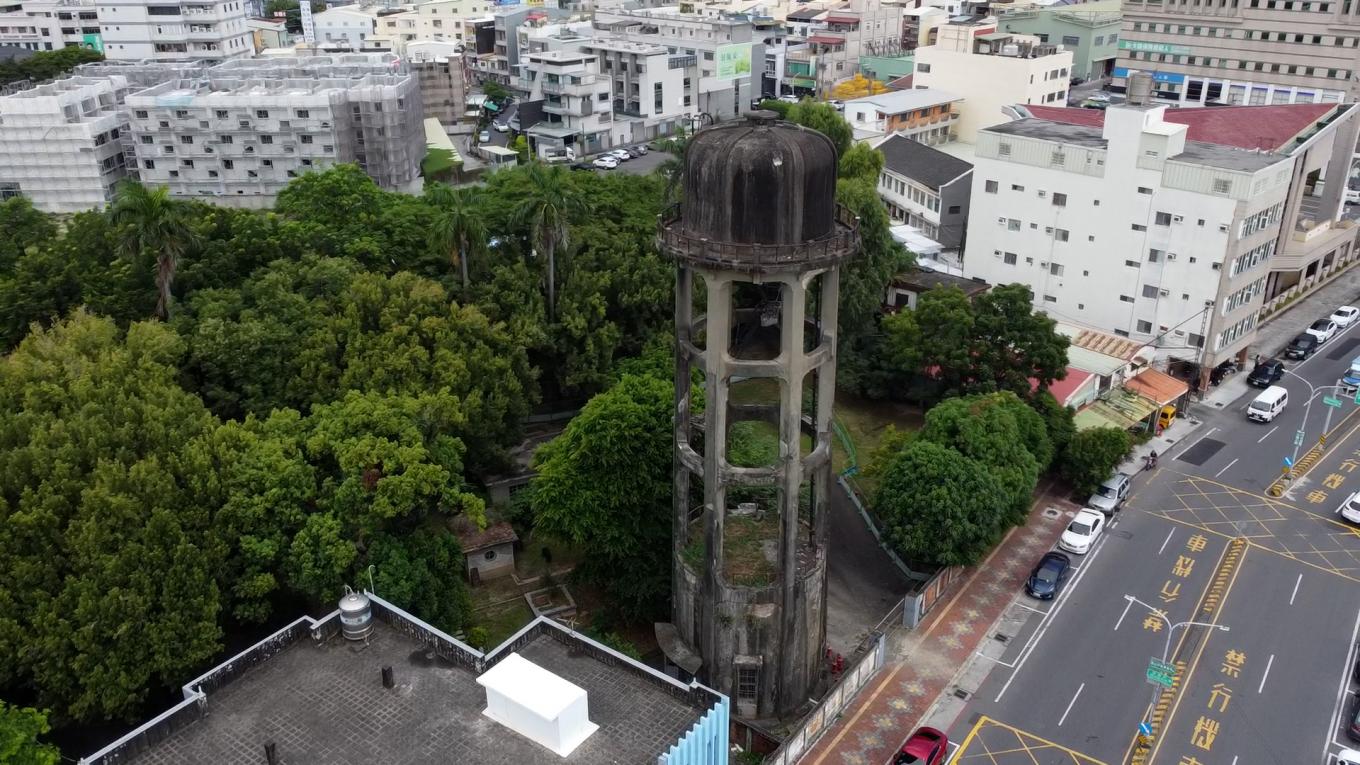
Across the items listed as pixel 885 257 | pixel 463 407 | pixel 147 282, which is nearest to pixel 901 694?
pixel 463 407

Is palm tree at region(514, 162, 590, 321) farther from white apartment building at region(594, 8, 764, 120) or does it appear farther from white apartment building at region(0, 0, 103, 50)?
white apartment building at region(0, 0, 103, 50)

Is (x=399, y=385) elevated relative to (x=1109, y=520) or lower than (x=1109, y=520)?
elevated

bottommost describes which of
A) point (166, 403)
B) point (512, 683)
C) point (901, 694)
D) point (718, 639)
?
point (901, 694)

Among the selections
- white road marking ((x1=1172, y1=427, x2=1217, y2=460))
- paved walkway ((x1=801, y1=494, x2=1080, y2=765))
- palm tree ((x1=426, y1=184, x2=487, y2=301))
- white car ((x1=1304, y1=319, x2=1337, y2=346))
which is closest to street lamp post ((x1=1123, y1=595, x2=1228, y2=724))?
paved walkway ((x1=801, y1=494, x2=1080, y2=765))

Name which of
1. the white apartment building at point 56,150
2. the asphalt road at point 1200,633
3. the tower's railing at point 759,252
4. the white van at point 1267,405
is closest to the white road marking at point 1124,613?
the asphalt road at point 1200,633

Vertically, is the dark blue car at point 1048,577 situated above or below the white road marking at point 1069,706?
above

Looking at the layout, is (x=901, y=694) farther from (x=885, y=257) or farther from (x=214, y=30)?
(x=214, y=30)

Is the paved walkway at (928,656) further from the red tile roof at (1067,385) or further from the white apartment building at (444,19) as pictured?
the white apartment building at (444,19)
